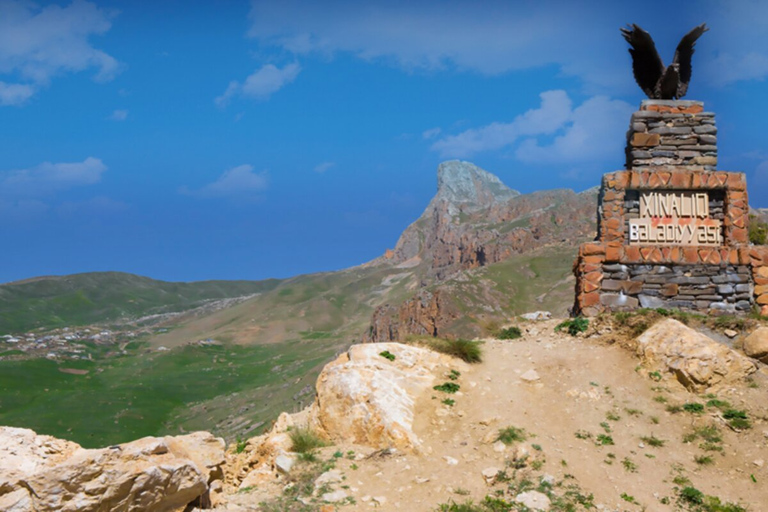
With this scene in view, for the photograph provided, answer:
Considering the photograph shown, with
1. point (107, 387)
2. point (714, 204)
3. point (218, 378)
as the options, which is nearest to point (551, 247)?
point (218, 378)

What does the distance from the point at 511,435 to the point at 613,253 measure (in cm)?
876

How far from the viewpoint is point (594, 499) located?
35.8 feet

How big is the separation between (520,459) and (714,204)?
41.9 ft

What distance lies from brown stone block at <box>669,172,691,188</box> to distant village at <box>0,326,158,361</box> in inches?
6105

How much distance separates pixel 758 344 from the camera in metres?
15.3

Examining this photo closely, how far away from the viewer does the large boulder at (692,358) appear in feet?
47.9

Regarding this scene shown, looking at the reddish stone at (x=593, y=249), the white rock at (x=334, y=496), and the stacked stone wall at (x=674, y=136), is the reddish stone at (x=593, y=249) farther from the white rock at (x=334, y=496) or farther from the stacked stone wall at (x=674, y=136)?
the white rock at (x=334, y=496)

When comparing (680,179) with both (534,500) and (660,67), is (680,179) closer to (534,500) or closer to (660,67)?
(660,67)

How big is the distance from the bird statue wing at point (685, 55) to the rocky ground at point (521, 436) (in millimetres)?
9463

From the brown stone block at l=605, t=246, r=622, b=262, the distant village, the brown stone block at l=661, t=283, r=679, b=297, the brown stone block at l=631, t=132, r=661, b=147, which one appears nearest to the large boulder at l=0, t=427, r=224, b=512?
the brown stone block at l=605, t=246, r=622, b=262

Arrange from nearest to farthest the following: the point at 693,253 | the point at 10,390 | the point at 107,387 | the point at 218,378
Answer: the point at 693,253
the point at 10,390
the point at 107,387
the point at 218,378

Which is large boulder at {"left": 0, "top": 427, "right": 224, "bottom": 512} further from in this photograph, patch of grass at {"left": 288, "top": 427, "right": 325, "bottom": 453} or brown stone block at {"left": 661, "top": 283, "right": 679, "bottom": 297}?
brown stone block at {"left": 661, "top": 283, "right": 679, "bottom": 297}

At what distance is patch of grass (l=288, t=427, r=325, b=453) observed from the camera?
13188 mm

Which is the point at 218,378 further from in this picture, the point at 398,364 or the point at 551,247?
the point at 398,364
